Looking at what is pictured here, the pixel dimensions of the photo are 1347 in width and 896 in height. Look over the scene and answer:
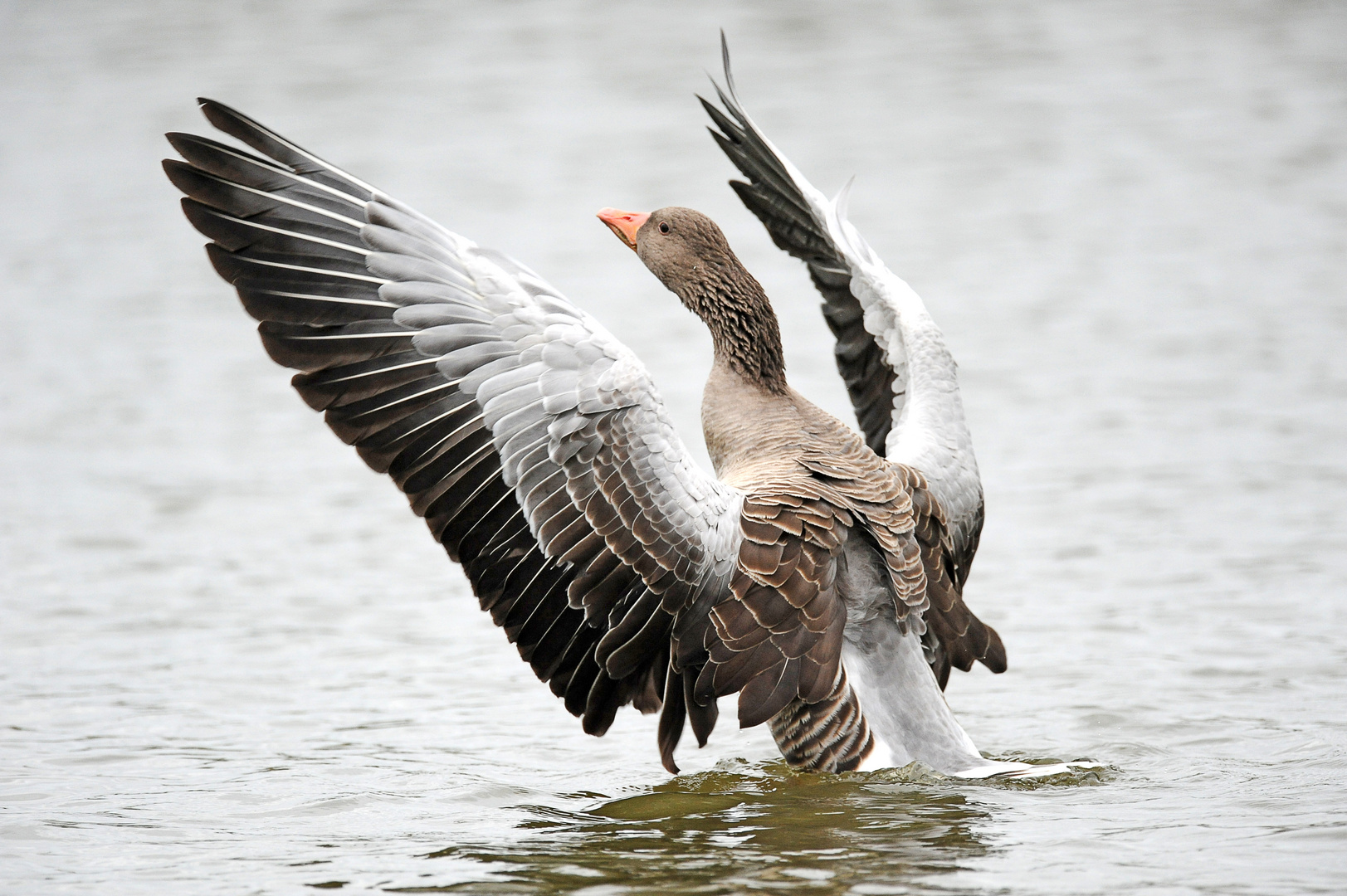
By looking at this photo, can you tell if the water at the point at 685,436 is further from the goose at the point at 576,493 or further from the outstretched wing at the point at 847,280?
the outstretched wing at the point at 847,280

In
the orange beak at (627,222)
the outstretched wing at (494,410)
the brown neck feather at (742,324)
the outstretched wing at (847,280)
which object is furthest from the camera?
the outstretched wing at (847,280)

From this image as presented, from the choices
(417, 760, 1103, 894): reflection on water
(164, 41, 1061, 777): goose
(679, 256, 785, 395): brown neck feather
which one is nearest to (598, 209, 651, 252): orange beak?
(679, 256, 785, 395): brown neck feather

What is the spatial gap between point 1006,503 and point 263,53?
19206 mm

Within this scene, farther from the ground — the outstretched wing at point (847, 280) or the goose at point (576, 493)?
the outstretched wing at point (847, 280)

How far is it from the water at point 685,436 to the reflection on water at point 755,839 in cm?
3

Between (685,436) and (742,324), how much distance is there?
567cm

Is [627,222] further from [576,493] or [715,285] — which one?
[576,493]

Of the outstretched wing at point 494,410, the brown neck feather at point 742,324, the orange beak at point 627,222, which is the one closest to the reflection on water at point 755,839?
the outstretched wing at point 494,410

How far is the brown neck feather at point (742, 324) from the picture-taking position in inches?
288

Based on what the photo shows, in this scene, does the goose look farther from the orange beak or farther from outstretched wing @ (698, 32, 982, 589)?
the orange beak

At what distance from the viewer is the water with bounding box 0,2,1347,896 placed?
6137 mm

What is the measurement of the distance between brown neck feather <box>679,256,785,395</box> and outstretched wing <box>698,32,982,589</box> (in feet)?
2.50

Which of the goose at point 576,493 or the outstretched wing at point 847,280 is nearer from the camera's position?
the goose at point 576,493

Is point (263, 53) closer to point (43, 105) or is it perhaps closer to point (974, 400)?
point (43, 105)
